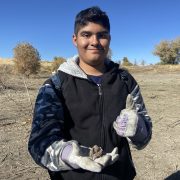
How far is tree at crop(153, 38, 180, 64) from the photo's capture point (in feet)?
141

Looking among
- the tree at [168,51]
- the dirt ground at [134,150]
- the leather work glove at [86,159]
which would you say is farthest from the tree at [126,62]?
the leather work glove at [86,159]

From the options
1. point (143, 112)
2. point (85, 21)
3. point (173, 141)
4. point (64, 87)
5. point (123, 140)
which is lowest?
point (173, 141)

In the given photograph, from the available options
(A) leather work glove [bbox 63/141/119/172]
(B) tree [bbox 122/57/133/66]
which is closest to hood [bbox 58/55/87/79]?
(A) leather work glove [bbox 63/141/119/172]

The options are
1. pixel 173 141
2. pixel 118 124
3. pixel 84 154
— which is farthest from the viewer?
pixel 173 141

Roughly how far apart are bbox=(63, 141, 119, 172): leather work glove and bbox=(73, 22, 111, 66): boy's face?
644 millimetres

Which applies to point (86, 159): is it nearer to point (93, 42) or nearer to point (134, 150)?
point (93, 42)

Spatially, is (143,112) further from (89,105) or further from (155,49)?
(155,49)

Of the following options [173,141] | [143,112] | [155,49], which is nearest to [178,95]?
[173,141]

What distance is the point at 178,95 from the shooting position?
12.1 meters

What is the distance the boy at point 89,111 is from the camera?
2082mm

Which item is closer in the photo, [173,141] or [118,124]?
[118,124]

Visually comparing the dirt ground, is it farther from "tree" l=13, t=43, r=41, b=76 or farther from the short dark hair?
"tree" l=13, t=43, r=41, b=76

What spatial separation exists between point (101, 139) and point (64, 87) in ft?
1.22

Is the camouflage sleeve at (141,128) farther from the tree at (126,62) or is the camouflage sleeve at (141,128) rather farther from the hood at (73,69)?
the tree at (126,62)
